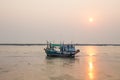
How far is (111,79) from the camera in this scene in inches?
1403

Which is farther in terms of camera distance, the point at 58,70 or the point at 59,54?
the point at 59,54

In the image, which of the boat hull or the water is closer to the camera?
the water

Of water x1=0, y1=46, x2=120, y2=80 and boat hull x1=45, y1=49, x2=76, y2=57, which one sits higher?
boat hull x1=45, y1=49, x2=76, y2=57

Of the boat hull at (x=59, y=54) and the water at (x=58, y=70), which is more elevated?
the boat hull at (x=59, y=54)

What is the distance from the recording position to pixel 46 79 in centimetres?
3506

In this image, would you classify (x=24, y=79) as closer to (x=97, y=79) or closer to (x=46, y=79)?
(x=46, y=79)

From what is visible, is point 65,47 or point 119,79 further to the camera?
point 65,47

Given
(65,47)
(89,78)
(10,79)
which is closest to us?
(10,79)

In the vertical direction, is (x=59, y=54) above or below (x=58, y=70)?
above

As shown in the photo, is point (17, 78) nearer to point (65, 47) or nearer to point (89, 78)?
point (89, 78)

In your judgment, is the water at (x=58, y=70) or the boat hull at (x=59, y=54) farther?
the boat hull at (x=59, y=54)

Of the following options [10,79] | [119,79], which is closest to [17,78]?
[10,79]

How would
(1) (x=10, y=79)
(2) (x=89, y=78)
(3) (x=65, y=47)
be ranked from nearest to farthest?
(1) (x=10, y=79)
(2) (x=89, y=78)
(3) (x=65, y=47)

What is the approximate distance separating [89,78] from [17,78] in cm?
952
